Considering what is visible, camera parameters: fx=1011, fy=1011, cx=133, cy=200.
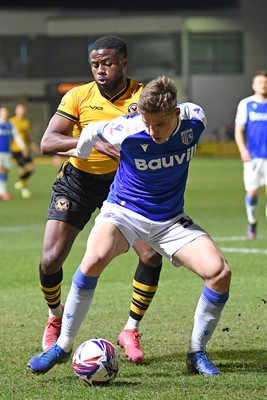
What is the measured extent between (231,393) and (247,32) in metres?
56.3

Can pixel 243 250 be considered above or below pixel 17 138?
above

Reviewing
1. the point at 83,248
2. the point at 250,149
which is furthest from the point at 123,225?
the point at 250,149

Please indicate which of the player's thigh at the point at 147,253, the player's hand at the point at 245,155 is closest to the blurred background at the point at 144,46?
the player's hand at the point at 245,155

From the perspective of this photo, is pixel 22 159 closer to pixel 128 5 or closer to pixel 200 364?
pixel 200 364

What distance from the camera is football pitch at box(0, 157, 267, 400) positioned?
618 cm

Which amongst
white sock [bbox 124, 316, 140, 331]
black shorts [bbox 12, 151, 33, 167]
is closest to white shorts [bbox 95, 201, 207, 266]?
white sock [bbox 124, 316, 140, 331]

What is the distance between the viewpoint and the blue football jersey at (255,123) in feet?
48.4

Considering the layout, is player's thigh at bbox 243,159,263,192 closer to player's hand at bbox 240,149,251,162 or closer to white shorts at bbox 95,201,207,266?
player's hand at bbox 240,149,251,162

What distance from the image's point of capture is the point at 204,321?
656 cm

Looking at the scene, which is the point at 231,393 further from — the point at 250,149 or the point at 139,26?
Answer: the point at 139,26

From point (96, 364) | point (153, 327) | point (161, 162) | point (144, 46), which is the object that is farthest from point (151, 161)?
point (144, 46)

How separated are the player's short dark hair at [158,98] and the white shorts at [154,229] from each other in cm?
76

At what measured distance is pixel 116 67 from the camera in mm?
7270

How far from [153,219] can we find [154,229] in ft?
0.22
